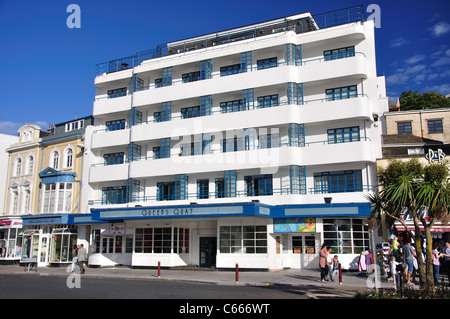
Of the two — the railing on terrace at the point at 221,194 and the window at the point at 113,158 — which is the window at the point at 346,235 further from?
the window at the point at 113,158

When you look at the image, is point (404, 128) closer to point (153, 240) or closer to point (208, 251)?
point (208, 251)

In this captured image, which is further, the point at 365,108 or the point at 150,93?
the point at 150,93

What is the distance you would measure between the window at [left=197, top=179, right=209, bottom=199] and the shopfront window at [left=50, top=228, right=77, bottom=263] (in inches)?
456

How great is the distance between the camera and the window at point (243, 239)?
87.6 feet

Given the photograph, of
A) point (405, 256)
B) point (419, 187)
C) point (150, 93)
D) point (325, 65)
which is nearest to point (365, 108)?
point (325, 65)

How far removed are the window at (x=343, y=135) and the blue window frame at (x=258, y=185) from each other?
495 cm

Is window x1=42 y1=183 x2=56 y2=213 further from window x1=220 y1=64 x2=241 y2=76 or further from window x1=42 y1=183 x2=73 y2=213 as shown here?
window x1=220 y1=64 x2=241 y2=76

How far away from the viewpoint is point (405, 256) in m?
16.1

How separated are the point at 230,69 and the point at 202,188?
31.3 ft

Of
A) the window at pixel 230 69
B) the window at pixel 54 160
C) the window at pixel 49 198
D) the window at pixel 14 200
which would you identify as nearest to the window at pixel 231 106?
the window at pixel 230 69

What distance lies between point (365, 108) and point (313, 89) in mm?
4209

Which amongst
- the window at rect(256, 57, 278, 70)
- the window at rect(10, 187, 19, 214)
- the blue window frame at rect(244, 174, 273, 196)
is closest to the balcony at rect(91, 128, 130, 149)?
the window at rect(10, 187, 19, 214)

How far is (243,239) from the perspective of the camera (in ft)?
88.9
